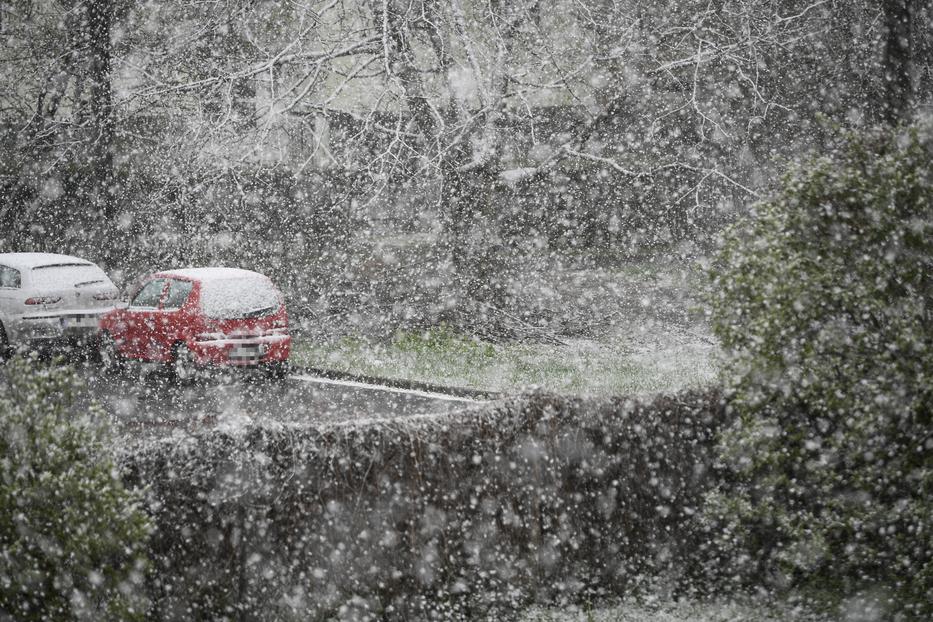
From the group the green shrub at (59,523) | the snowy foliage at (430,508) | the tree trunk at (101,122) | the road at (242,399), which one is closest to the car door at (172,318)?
the road at (242,399)

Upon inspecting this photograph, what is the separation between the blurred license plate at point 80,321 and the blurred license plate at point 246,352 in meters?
3.25

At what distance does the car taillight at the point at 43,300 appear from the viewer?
41.4 feet

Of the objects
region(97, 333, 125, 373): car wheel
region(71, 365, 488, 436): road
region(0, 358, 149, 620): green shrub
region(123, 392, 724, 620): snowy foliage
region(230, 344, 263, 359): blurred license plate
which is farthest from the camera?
region(97, 333, 125, 373): car wheel

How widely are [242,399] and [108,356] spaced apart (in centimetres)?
385

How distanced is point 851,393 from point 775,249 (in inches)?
44.7

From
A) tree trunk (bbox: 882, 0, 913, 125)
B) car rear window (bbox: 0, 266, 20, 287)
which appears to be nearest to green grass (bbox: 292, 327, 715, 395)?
car rear window (bbox: 0, 266, 20, 287)

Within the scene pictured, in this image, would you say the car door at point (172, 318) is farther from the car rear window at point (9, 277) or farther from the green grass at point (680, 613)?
the green grass at point (680, 613)

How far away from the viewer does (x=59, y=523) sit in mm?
4758

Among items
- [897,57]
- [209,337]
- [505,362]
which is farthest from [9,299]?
[897,57]

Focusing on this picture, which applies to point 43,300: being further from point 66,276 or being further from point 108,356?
point 108,356

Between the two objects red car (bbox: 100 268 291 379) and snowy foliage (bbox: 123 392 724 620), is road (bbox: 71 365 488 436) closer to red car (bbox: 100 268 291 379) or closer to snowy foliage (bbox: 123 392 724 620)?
red car (bbox: 100 268 291 379)

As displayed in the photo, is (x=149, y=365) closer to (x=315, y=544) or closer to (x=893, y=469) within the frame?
(x=315, y=544)

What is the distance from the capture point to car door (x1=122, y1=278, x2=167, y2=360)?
36.6ft

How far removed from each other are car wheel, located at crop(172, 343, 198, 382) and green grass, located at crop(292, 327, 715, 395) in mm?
1827
